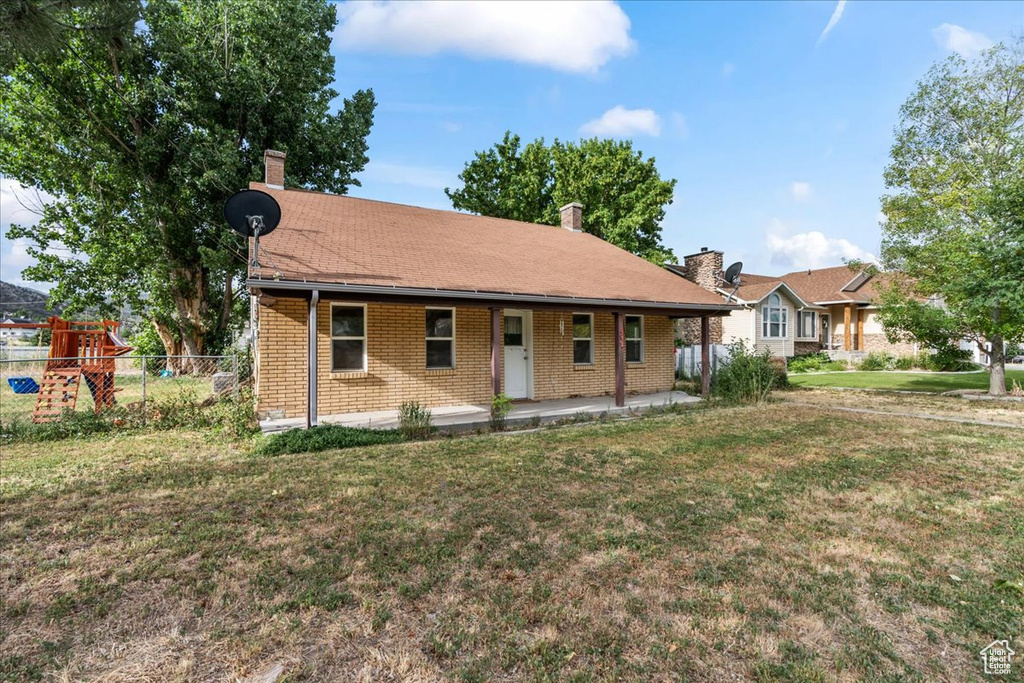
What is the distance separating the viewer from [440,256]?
10.4 metres

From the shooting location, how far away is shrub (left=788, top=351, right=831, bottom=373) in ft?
78.9

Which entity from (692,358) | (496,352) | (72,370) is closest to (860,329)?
(692,358)

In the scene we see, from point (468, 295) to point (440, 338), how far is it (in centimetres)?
199

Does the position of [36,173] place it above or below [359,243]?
above

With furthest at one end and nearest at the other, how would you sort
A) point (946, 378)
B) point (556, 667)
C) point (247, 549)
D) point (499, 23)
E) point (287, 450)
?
point (946, 378) < point (499, 23) < point (287, 450) < point (247, 549) < point (556, 667)

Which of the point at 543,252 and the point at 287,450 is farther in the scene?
the point at 543,252

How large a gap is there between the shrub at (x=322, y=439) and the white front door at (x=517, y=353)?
13.1ft

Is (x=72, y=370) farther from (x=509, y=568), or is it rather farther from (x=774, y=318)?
(x=774, y=318)

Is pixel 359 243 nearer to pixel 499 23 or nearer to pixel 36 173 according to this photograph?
pixel 499 23

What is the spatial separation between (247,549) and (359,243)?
24.1 ft

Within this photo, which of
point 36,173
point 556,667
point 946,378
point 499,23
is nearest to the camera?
point 556,667

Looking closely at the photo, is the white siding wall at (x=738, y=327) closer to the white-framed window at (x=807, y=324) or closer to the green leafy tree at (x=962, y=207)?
the white-framed window at (x=807, y=324)

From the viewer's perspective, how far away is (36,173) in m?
16.7

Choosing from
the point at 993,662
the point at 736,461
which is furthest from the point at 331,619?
the point at 736,461
